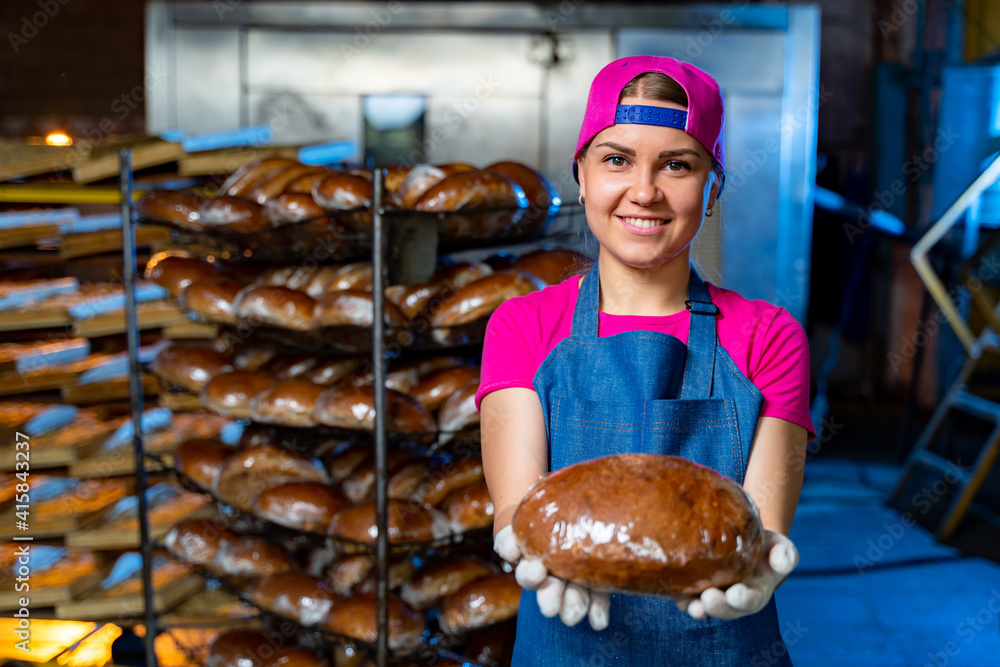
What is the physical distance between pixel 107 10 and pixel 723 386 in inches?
303

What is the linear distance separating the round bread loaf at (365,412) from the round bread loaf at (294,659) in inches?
24.9

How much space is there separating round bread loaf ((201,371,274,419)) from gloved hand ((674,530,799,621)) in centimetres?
142

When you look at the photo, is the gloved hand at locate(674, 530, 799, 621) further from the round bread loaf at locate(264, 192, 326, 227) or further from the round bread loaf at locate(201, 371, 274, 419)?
the round bread loaf at locate(201, 371, 274, 419)

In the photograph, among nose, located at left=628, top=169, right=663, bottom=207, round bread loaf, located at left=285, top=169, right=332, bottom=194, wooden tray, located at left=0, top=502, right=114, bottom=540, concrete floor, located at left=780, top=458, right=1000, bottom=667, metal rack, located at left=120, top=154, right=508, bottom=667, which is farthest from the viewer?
concrete floor, located at left=780, top=458, right=1000, bottom=667

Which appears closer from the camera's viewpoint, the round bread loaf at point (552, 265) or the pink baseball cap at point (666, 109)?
the pink baseball cap at point (666, 109)

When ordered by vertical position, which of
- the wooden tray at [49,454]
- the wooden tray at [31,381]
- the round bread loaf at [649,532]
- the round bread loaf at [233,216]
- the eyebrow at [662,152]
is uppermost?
the eyebrow at [662,152]

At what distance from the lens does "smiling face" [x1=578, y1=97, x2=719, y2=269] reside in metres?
1.06

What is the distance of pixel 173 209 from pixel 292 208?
1.44 feet

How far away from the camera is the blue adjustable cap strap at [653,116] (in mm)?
1055

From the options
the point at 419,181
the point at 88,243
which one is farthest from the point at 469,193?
the point at 88,243

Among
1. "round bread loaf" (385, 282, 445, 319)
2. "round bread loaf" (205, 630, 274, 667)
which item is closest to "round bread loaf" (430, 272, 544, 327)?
"round bread loaf" (385, 282, 445, 319)

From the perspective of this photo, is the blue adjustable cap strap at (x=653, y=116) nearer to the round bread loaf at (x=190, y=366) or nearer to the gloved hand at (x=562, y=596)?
the gloved hand at (x=562, y=596)

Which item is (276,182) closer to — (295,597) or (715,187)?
(295,597)

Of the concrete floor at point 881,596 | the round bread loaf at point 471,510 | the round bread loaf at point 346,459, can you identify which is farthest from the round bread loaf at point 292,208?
the concrete floor at point 881,596
